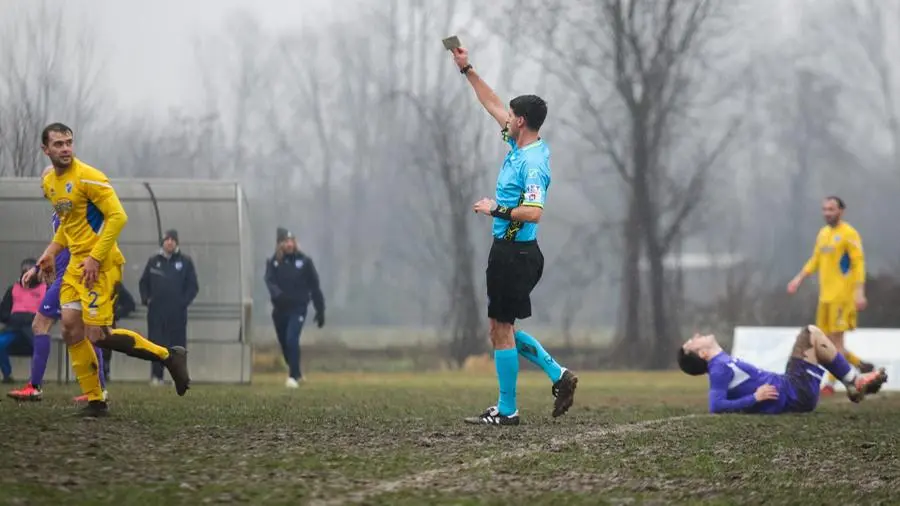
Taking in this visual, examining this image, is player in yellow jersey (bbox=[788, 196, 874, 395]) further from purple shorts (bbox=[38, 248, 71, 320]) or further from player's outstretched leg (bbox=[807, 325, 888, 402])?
purple shorts (bbox=[38, 248, 71, 320])

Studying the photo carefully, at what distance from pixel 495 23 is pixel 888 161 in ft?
36.8

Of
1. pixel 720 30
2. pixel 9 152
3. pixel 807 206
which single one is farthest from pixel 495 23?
pixel 9 152

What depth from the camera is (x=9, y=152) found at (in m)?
24.1

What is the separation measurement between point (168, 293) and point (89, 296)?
10391 millimetres

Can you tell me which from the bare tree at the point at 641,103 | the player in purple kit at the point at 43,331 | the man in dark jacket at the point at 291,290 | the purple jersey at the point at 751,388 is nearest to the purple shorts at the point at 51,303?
the player in purple kit at the point at 43,331

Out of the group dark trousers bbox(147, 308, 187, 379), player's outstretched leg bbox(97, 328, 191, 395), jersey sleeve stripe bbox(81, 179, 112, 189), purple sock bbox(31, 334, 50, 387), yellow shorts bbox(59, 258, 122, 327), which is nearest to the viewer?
yellow shorts bbox(59, 258, 122, 327)

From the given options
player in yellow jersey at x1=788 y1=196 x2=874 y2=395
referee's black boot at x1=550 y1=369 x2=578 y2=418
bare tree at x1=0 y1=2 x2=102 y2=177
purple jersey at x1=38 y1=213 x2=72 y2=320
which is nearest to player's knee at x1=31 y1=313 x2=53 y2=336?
purple jersey at x1=38 y1=213 x2=72 y2=320

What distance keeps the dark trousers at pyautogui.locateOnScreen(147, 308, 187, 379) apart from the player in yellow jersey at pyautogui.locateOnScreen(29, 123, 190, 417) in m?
10.1

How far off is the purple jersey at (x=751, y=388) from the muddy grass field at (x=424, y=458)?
0.46m

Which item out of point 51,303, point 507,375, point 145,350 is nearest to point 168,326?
point 51,303

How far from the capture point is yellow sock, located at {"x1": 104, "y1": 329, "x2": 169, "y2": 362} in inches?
415

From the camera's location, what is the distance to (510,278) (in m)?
10.1

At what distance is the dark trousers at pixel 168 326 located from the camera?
20.7 meters

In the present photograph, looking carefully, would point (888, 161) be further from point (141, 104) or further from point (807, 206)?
point (141, 104)
